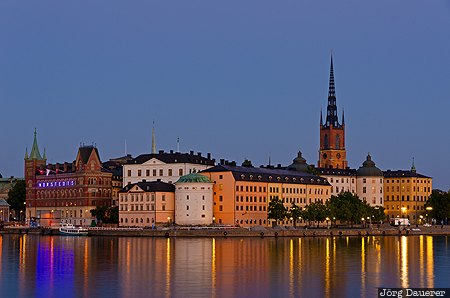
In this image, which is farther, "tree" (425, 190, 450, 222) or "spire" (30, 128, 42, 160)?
"spire" (30, 128, 42, 160)

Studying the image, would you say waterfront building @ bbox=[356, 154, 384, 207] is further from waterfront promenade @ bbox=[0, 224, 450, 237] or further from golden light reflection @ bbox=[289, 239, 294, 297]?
golden light reflection @ bbox=[289, 239, 294, 297]

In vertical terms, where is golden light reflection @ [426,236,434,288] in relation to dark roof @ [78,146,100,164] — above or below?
below

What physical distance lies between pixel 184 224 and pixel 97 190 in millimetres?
28224

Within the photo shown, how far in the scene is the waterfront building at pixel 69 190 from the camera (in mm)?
152625

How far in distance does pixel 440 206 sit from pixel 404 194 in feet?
79.1

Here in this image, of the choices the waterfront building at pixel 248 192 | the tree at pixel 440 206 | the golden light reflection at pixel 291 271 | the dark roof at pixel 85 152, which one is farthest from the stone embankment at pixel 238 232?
the tree at pixel 440 206

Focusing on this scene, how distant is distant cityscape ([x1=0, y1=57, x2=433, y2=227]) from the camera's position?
134 m

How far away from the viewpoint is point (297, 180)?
150375 mm

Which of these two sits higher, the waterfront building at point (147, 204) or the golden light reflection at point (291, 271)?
the waterfront building at point (147, 204)

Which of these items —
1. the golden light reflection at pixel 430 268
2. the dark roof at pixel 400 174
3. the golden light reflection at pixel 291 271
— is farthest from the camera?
the dark roof at pixel 400 174

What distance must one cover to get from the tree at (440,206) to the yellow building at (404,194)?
60.0 ft

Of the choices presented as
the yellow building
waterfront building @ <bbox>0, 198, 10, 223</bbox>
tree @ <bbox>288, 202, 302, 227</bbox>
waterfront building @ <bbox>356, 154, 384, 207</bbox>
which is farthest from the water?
the yellow building

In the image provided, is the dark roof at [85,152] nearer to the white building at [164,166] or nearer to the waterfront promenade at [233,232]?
the white building at [164,166]

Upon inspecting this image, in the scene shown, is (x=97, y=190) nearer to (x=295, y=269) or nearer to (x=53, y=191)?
(x=53, y=191)
